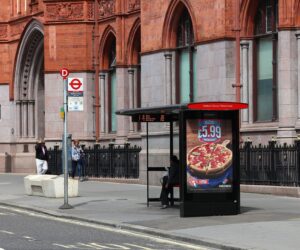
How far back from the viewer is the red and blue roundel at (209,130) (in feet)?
58.3

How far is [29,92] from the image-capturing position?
43406 millimetres

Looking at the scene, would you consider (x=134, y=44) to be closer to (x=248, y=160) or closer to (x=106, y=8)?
(x=106, y=8)

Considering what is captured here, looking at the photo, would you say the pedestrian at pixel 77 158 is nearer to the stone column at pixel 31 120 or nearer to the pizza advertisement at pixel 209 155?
the stone column at pixel 31 120

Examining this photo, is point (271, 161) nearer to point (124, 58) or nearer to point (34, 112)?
point (124, 58)

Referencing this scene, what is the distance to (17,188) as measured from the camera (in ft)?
97.7

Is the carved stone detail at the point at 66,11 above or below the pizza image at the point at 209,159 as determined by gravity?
above

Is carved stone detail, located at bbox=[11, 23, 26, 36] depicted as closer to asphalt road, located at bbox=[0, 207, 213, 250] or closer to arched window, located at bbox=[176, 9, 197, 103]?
arched window, located at bbox=[176, 9, 197, 103]

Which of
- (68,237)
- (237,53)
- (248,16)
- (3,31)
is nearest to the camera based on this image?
(68,237)

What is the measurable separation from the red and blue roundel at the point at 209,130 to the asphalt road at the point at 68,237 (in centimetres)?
293

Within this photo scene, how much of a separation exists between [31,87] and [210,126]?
26.8 meters

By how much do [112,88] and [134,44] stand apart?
3146mm

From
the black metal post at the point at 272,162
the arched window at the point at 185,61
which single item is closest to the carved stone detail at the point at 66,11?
the arched window at the point at 185,61

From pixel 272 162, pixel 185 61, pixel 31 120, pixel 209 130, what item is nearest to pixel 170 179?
pixel 209 130

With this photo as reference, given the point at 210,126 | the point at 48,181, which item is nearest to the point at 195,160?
the point at 210,126
